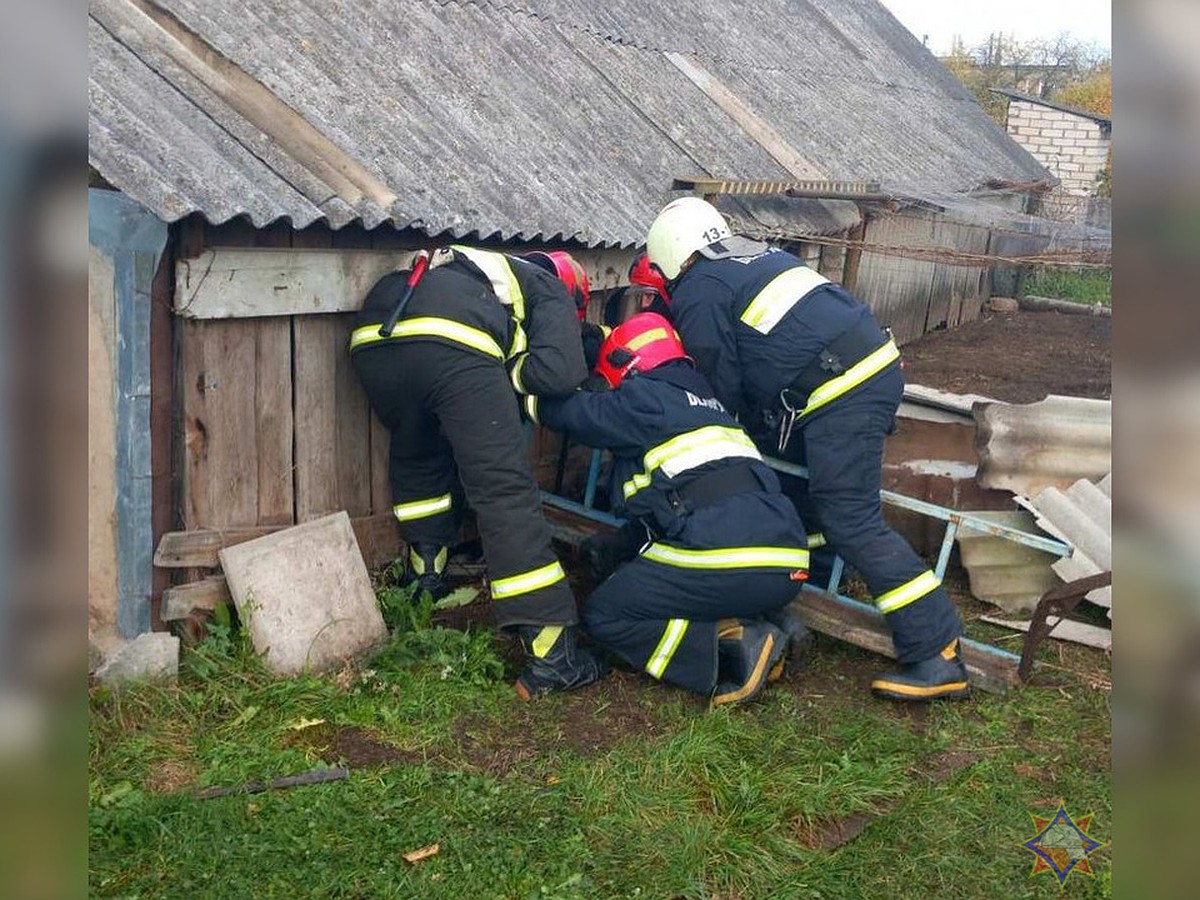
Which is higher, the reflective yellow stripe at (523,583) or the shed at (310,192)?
the shed at (310,192)

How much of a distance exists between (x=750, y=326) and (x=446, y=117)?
87.9 inches

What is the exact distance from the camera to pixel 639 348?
185 inches

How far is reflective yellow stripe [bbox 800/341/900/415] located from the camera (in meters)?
4.57

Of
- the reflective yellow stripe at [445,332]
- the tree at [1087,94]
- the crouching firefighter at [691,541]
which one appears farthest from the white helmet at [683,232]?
the tree at [1087,94]

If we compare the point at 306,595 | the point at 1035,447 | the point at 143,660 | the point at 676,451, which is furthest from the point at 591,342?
the point at 1035,447

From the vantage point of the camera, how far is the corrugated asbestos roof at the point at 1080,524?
5238 millimetres

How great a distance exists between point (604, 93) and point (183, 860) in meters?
6.08

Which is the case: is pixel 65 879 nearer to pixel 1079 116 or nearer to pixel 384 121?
pixel 384 121

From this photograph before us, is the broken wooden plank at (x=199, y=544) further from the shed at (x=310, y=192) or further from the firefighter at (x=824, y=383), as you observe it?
the firefighter at (x=824, y=383)

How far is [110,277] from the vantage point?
12.3 feet

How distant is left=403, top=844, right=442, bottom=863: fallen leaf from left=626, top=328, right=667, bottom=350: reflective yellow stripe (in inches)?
88.9

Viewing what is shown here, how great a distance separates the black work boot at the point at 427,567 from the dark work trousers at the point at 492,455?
2.09ft

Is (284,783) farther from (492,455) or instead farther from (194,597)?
(492,455)

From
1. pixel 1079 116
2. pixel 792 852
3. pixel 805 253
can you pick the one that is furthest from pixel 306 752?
pixel 1079 116
